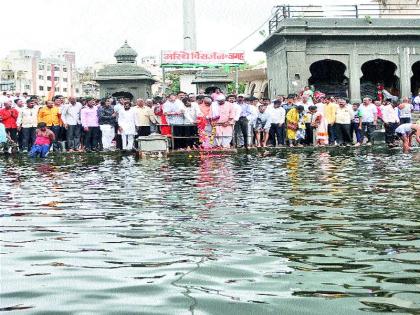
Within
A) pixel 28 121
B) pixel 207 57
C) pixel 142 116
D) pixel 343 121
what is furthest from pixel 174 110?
pixel 207 57

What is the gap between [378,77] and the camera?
3731cm

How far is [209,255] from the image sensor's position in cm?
562

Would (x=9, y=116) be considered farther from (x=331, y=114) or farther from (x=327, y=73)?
(x=327, y=73)

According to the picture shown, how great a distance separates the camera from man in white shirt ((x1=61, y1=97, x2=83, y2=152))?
22.2 metres

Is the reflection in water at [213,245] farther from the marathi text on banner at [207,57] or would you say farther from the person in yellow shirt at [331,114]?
the marathi text on banner at [207,57]

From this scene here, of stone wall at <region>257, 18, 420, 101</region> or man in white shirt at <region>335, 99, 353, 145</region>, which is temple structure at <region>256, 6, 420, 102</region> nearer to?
stone wall at <region>257, 18, 420, 101</region>

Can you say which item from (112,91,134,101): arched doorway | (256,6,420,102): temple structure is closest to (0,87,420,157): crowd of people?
(112,91,134,101): arched doorway

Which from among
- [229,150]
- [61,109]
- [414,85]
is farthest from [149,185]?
[414,85]

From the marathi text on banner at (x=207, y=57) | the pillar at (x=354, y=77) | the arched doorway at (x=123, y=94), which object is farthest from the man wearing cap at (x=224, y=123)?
the marathi text on banner at (x=207, y=57)

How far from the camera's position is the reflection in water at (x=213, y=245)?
429 centimetres

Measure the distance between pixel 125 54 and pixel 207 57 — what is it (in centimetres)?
760

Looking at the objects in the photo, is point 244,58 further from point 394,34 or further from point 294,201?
point 294,201

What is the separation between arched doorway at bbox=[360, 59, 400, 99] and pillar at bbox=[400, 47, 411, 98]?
2.54 ft

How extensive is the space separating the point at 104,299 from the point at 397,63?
32.2 metres
